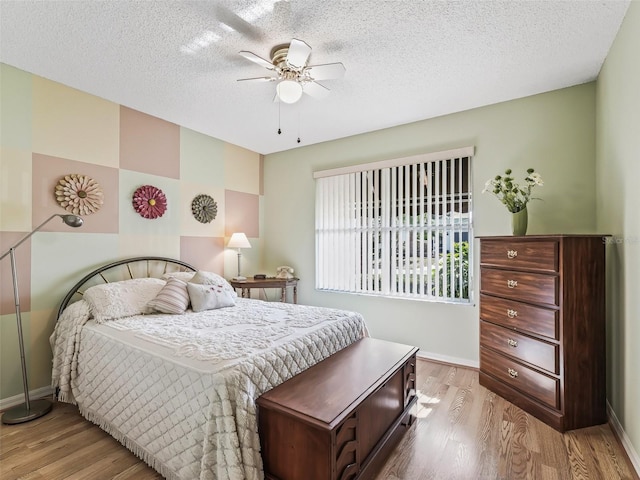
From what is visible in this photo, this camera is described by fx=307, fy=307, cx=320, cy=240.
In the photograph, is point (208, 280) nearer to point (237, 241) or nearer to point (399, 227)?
point (237, 241)

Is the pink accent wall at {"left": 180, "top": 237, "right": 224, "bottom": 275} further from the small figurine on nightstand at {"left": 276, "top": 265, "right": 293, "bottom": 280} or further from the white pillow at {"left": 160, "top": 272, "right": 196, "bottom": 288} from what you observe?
the small figurine on nightstand at {"left": 276, "top": 265, "right": 293, "bottom": 280}

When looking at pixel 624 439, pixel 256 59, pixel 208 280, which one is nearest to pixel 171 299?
pixel 208 280

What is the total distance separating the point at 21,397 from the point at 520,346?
4.01 metres

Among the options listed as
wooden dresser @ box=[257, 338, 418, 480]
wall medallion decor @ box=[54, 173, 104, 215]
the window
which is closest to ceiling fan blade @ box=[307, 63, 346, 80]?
the window

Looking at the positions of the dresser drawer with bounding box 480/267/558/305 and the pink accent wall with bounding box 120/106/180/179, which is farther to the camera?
the pink accent wall with bounding box 120/106/180/179

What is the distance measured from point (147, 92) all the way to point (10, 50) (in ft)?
2.91

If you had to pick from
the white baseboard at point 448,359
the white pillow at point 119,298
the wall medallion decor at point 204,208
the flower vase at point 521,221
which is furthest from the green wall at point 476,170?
the white pillow at point 119,298

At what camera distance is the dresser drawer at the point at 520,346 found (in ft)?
7.18

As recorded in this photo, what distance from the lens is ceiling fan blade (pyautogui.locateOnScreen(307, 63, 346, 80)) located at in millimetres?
2139

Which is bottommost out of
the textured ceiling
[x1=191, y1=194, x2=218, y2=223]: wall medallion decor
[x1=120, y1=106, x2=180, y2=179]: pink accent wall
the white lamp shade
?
the white lamp shade

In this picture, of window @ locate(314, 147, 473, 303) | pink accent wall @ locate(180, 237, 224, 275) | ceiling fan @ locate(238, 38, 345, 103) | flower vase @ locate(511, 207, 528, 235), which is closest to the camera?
ceiling fan @ locate(238, 38, 345, 103)

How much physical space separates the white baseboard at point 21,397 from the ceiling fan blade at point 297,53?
329 cm

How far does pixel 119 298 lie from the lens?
2.55 meters

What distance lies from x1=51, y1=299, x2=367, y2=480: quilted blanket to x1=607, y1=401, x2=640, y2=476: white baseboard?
5.73 feet
